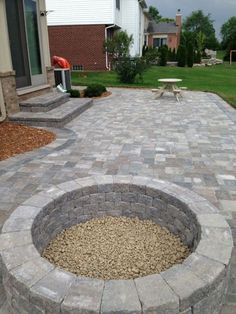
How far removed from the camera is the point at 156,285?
81.6 inches

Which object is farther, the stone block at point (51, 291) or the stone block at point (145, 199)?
the stone block at point (145, 199)

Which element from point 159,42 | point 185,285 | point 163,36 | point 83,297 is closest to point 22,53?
point 83,297

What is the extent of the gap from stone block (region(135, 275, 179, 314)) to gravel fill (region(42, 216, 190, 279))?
614 millimetres

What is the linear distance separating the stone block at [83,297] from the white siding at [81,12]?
20935 millimetres

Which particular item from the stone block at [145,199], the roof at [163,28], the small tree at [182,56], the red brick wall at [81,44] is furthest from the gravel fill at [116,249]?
the roof at [163,28]

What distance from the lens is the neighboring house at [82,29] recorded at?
20312 millimetres

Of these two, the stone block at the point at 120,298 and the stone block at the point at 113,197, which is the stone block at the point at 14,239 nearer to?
the stone block at the point at 120,298

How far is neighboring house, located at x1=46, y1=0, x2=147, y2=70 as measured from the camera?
2031cm

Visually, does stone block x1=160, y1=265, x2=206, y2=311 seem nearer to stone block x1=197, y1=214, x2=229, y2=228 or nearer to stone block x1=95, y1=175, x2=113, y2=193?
stone block x1=197, y1=214, x2=229, y2=228

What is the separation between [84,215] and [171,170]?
197 cm

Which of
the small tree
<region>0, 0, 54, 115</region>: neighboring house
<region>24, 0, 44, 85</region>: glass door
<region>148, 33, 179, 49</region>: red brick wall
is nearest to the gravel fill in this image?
<region>0, 0, 54, 115</region>: neighboring house

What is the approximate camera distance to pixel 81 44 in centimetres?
2114

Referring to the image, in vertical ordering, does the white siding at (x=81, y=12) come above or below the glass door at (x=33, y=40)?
above

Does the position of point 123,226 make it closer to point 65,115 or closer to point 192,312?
point 192,312
